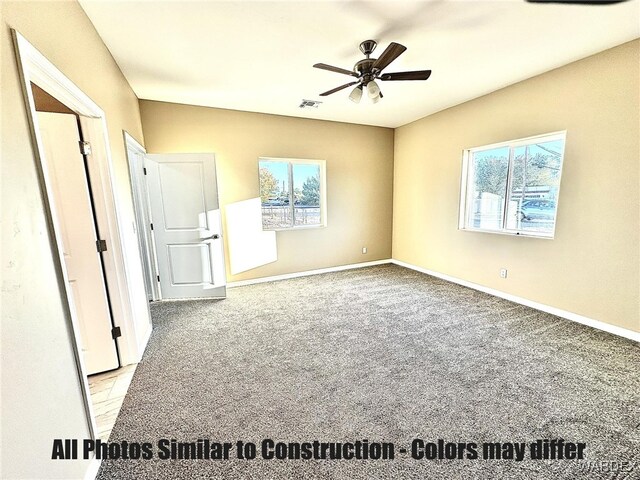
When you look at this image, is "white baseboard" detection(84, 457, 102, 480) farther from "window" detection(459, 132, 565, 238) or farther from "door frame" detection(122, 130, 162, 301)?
"window" detection(459, 132, 565, 238)

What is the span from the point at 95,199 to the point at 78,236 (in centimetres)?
30

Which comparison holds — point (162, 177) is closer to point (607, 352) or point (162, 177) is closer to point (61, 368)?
point (61, 368)

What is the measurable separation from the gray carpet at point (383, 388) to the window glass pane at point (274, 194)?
5.73 ft

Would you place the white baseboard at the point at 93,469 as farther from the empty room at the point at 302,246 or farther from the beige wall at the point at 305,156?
the beige wall at the point at 305,156

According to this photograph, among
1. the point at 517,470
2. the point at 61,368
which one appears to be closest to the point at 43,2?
the point at 61,368

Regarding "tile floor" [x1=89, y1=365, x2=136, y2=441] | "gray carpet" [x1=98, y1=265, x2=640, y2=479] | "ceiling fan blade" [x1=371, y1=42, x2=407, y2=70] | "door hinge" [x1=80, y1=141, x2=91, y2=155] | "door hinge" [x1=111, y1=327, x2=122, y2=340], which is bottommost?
"gray carpet" [x1=98, y1=265, x2=640, y2=479]

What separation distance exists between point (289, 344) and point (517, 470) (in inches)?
70.0

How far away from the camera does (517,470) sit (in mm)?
1361

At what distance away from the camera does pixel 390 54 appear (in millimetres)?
2047

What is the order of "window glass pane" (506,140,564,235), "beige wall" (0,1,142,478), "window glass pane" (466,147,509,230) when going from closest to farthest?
1. "beige wall" (0,1,142,478)
2. "window glass pane" (506,140,564,235)
3. "window glass pane" (466,147,509,230)

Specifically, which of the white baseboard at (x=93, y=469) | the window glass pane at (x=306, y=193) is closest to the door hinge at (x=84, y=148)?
the white baseboard at (x=93, y=469)

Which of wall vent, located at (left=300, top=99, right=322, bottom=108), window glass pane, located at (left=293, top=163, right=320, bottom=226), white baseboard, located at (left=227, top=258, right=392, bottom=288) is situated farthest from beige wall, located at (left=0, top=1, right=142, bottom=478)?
window glass pane, located at (left=293, top=163, right=320, bottom=226)

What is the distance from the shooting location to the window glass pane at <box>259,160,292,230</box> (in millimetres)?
4414

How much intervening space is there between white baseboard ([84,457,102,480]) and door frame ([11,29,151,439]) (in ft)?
0.42
